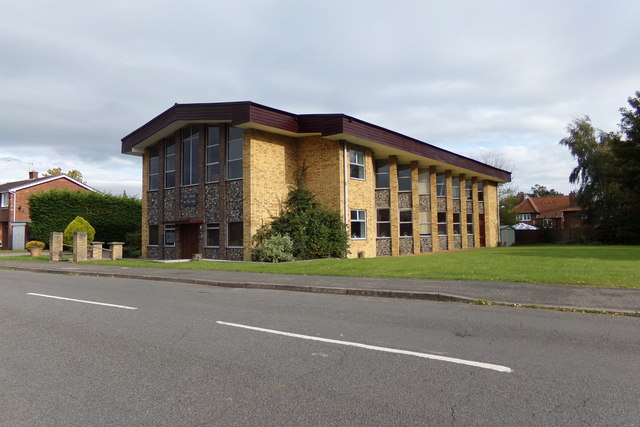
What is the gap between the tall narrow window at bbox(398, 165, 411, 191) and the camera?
2768 centimetres

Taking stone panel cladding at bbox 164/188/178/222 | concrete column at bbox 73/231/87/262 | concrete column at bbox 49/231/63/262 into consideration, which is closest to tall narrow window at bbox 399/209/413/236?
stone panel cladding at bbox 164/188/178/222

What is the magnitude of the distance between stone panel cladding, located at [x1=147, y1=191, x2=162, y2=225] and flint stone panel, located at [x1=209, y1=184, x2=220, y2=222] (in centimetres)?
408

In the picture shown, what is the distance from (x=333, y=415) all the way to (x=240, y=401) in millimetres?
864

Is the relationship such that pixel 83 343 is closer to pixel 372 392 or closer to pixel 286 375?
pixel 286 375

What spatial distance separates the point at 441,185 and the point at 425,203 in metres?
2.80

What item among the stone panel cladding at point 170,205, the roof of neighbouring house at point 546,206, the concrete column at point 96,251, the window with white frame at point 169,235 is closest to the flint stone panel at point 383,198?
the stone panel cladding at point 170,205

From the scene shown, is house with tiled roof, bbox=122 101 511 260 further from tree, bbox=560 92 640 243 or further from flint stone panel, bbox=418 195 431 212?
tree, bbox=560 92 640 243

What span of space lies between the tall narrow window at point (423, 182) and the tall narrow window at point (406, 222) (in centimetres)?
236

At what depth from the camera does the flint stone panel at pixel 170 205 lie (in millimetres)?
24109

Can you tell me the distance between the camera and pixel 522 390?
13.6ft

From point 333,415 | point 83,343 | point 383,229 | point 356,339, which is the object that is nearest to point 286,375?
point 333,415

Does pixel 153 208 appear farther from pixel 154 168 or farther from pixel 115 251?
pixel 115 251

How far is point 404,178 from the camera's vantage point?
91.1ft

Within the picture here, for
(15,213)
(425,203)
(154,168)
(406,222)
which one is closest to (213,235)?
(154,168)
